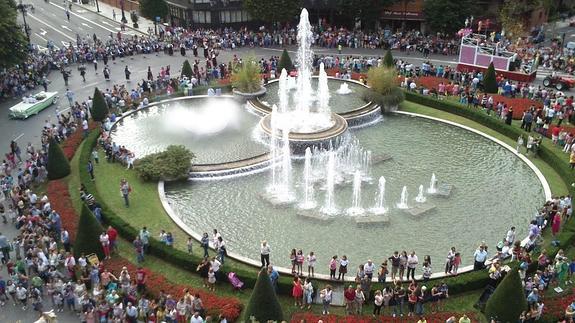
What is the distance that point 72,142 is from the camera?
3428cm

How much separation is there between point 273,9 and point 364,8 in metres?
9.76

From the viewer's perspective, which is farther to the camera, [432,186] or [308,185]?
[308,185]

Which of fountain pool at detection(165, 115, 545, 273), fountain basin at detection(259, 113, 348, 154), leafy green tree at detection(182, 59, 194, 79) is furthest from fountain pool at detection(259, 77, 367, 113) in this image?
leafy green tree at detection(182, 59, 194, 79)

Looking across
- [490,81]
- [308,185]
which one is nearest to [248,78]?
[308,185]

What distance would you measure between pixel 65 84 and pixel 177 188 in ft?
73.5

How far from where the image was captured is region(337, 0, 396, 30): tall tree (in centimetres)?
5819

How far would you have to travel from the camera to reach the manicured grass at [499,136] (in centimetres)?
2967

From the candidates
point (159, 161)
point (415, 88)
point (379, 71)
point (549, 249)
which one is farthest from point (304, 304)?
point (415, 88)

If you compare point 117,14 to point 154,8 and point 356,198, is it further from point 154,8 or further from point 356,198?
point 356,198

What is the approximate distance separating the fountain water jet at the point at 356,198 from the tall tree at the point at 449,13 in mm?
31369

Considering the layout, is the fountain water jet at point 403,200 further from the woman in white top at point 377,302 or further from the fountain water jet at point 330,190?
the woman in white top at point 377,302

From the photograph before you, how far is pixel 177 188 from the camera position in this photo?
97.6 ft

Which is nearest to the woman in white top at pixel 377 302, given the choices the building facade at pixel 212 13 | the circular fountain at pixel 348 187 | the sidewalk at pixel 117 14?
the circular fountain at pixel 348 187

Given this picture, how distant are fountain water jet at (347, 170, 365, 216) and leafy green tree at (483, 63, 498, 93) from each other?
17.8 m
